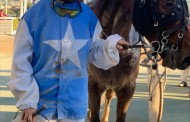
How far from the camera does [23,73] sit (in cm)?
222

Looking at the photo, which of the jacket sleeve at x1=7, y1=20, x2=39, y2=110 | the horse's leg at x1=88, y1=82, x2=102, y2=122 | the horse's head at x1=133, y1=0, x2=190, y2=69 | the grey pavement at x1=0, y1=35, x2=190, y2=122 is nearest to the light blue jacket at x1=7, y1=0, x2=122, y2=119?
the jacket sleeve at x1=7, y1=20, x2=39, y2=110

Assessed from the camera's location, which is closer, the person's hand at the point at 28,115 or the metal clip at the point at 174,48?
the person's hand at the point at 28,115

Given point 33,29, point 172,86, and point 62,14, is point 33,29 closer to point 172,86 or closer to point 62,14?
point 62,14

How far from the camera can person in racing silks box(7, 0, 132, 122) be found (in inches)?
87.9

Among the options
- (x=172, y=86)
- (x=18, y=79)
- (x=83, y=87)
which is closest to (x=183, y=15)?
(x=83, y=87)

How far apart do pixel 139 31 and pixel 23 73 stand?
3.55ft

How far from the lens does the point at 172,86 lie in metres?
8.80

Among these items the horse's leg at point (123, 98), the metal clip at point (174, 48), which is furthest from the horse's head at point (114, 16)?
the metal clip at point (174, 48)

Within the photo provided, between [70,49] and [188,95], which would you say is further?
[188,95]

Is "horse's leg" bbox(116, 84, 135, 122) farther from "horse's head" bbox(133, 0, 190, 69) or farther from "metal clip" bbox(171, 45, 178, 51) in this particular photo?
"metal clip" bbox(171, 45, 178, 51)

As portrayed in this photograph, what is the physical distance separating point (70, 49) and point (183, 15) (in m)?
0.87

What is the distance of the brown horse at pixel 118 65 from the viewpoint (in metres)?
3.43

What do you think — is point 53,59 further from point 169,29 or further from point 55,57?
point 169,29

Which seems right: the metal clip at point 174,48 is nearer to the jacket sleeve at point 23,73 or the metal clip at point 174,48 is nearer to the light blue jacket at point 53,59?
the light blue jacket at point 53,59
